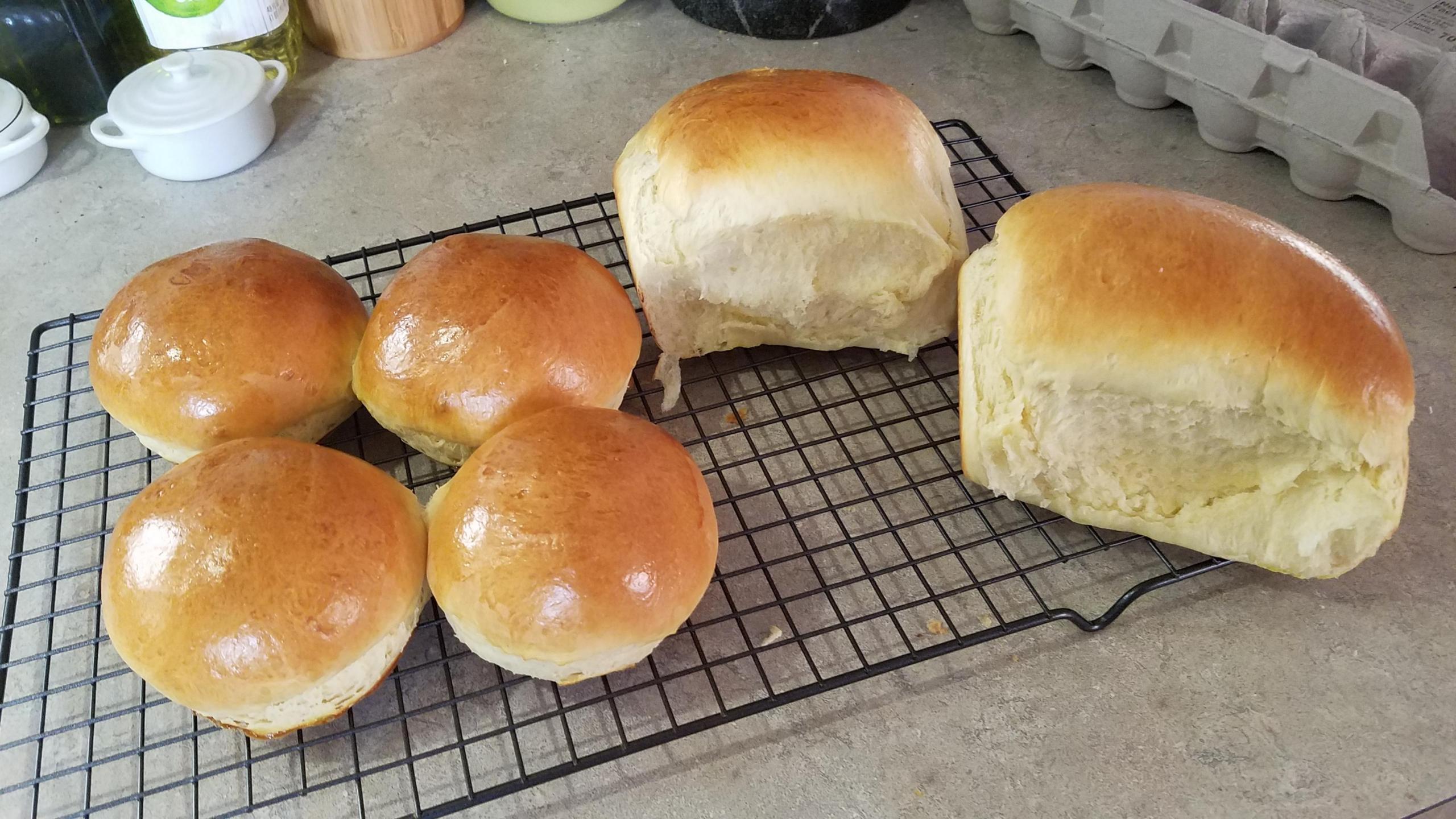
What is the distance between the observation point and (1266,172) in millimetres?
1577

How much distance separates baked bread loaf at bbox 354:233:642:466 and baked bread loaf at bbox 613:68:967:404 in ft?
0.41

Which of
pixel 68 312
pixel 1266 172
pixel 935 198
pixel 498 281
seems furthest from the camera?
pixel 1266 172

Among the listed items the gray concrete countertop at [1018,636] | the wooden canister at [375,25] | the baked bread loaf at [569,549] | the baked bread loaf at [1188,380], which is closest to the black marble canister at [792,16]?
the gray concrete countertop at [1018,636]

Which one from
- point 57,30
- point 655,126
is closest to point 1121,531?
point 655,126

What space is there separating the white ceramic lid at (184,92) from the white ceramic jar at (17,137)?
157 millimetres

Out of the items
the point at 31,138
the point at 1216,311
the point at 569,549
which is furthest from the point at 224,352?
the point at 1216,311

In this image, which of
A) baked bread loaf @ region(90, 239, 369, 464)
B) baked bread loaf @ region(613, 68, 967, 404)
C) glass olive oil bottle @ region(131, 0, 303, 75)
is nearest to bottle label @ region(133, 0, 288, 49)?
glass olive oil bottle @ region(131, 0, 303, 75)

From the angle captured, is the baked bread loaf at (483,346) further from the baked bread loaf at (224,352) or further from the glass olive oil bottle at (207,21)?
the glass olive oil bottle at (207,21)

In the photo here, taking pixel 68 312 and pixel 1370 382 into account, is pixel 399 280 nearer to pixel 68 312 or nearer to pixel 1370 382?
pixel 68 312

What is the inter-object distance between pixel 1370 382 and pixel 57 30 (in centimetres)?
189

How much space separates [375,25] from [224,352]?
1053 millimetres

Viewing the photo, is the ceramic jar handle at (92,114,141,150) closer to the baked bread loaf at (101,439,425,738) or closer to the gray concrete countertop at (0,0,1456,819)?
the gray concrete countertop at (0,0,1456,819)

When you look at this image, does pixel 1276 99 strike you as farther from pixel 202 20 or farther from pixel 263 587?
pixel 202 20

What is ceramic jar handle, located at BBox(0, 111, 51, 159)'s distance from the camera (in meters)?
1.60
